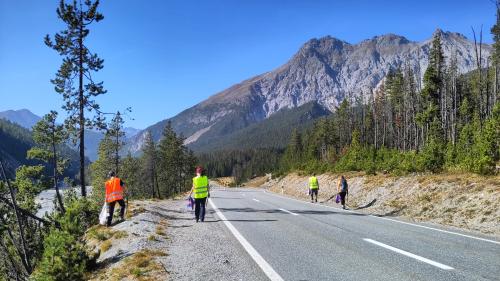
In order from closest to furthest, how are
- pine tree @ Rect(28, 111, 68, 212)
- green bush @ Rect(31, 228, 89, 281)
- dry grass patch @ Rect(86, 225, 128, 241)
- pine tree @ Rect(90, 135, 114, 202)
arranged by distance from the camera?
green bush @ Rect(31, 228, 89, 281) < dry grass patch @ Rect(86, 225, 128, 241) < pine tree @ Rect(28, 111, 68, 212) < pine tree @ Rect(90, 135, 114, 202)

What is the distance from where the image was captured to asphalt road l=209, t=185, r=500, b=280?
21.7 feet

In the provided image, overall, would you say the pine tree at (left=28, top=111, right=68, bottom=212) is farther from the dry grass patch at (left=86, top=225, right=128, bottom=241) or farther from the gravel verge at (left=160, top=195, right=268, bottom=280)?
the gravel verge at (left=160, top=195, right=268, bottom=280)

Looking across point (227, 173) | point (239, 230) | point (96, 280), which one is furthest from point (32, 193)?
point (227, 173)

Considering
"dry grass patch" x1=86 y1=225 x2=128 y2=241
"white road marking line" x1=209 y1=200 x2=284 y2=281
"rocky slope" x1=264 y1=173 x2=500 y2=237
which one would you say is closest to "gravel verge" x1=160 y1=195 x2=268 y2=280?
"white road marking line" x1=209 y1=200 x2=284 y2=281

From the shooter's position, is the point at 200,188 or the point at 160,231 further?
the point at 200,188

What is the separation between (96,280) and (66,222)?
15.3 feet

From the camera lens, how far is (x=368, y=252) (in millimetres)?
8336

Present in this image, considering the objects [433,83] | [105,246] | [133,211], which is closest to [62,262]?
[105,246]

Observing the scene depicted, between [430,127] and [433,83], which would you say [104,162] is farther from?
[433,83]

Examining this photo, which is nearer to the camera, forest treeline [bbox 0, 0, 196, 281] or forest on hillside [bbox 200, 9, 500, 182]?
forest treeline [bbox 0, 0, 196, 281]

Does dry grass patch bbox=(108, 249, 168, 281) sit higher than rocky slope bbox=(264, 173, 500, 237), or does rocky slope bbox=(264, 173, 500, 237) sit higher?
rocky slope bbox=(264, 173, 500, 237)

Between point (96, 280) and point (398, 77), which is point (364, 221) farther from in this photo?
point (398, 77)

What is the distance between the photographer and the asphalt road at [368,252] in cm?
661

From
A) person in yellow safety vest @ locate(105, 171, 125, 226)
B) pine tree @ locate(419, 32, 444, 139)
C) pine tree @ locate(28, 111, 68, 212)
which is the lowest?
person in yellow safety vest @ locate(105, 171, 125, 226)
